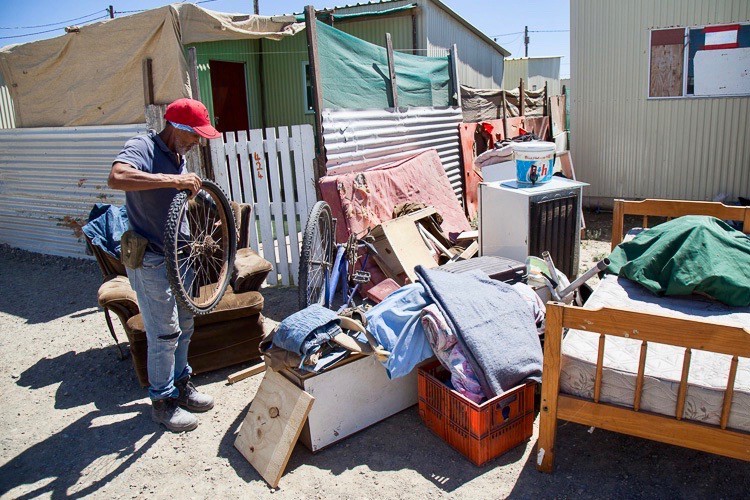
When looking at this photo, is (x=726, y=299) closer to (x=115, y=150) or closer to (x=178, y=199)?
(x=178, y=199)

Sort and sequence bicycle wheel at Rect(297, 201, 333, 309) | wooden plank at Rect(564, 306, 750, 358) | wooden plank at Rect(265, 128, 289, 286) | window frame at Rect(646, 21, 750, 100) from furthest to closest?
window frame at Rect(646, 21, 750, 100) < wooden plank at Rect(265, 128, 289, 286) < bicycle wheel at Rect(297, 201, 333, 309) < wooden plank at Rect(564, 306, 750, 358)

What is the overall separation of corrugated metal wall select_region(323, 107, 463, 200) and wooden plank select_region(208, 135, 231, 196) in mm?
1155

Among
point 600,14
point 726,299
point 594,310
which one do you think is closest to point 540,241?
point 726,299

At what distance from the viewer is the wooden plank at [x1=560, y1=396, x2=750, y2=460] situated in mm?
2441

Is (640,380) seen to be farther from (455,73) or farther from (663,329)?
(455,73)

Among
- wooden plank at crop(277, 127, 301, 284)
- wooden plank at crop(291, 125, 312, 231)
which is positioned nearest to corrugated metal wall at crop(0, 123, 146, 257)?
wooden plank at crop(277, 127, 301, 284)

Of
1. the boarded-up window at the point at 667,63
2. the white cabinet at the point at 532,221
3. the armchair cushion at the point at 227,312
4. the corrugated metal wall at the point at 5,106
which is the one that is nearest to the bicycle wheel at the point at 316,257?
the armchair cushion at the point at 227,312

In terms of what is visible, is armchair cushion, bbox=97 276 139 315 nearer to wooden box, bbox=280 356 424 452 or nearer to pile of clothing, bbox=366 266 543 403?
wooden box, bbox=280 356 424 452

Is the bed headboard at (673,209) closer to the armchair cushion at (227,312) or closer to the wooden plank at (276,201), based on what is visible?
the armchair cushion at (227,312)

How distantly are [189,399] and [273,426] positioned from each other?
890mm

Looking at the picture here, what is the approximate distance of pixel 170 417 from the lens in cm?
351

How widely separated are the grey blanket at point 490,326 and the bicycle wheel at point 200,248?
1.46 meters

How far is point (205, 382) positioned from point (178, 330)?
2.64ft

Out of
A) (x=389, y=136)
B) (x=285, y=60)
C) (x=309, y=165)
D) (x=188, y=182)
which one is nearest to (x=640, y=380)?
(x=188, y=182)
